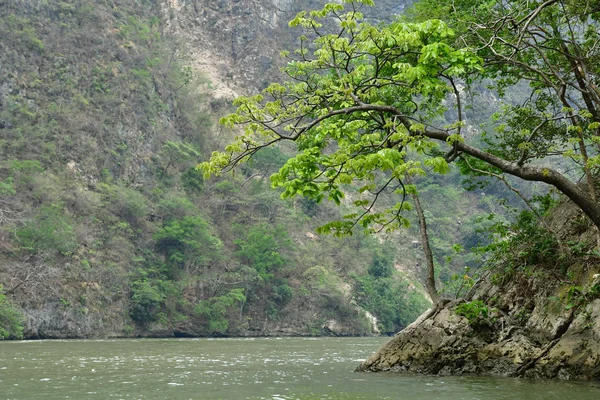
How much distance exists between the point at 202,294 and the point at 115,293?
7.26 m

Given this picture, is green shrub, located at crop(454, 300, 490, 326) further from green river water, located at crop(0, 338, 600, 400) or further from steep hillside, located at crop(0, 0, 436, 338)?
steep hillside, located at crop(0, 0, 436, 338)

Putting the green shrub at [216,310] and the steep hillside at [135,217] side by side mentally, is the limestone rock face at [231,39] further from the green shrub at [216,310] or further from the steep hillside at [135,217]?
the green shrub at [216,310]

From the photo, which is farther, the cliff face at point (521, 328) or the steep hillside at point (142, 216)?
the steep hillside at point (142, 216)

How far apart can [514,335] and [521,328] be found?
0.78ft

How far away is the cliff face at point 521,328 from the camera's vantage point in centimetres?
1265

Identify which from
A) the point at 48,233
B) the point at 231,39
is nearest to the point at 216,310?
the point at 48,233

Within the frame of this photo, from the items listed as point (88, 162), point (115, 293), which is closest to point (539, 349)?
point (115, 293)

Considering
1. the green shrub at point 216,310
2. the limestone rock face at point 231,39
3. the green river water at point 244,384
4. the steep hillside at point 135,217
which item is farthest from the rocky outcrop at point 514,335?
the limestone rock face at point 231,39

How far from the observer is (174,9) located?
72.8 meters

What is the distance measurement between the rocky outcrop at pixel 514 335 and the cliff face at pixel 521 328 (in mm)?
18

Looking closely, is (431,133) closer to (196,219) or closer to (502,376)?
(502,376)

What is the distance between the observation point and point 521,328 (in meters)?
13.9

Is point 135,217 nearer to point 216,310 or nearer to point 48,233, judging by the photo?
point 216,310

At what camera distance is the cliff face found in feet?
41.5
